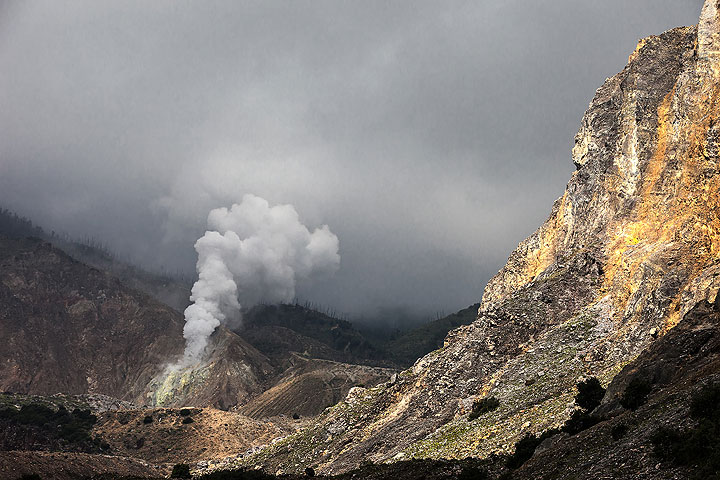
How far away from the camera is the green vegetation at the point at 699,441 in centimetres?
→ 1689

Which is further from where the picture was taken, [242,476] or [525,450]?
[242,476]

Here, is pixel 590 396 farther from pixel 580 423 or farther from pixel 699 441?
pixel 699 441

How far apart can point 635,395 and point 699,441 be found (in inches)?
423

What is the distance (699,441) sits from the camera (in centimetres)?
1828

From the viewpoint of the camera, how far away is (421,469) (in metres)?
35.5

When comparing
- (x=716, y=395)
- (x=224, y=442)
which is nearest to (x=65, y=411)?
(x=224, y=442)

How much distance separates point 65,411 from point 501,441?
476 ft

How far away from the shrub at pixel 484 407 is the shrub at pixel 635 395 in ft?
64.4

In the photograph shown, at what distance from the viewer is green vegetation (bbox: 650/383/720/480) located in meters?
16.9

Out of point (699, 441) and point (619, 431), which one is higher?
point (699, 441)

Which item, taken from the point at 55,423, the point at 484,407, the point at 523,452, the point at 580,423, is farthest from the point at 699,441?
the point at 55,423

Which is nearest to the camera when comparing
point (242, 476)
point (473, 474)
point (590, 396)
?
point (473, 474)

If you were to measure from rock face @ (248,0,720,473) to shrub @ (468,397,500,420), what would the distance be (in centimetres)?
74

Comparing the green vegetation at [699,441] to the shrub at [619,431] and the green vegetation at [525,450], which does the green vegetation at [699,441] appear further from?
the green vegetation at [525,450]
